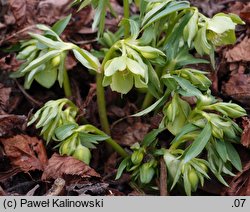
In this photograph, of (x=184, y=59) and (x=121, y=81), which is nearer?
(x=121, y=81)

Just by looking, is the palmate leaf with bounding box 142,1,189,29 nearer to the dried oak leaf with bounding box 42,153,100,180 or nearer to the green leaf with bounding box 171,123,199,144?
the green leaf with bounding box 171,123,199,144

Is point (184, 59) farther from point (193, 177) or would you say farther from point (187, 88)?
point (193, 177)

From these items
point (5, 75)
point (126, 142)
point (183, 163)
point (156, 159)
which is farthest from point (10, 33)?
point (183, 163)

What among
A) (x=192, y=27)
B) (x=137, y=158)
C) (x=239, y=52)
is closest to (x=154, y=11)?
(x=192, y=27)

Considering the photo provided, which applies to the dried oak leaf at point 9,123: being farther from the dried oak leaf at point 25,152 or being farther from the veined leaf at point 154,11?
the veined leaf at point 154,11

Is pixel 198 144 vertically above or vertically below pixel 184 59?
below
